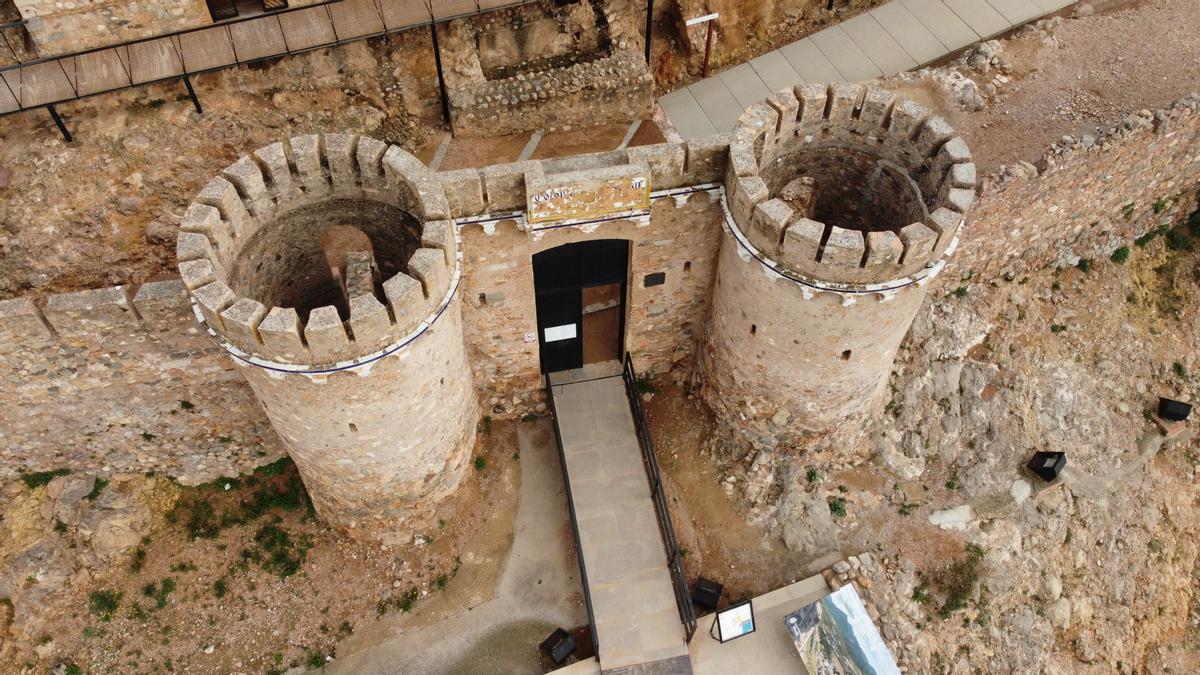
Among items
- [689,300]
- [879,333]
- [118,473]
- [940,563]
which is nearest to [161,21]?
[118,473]

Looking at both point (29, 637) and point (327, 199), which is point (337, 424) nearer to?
point (327, 199)

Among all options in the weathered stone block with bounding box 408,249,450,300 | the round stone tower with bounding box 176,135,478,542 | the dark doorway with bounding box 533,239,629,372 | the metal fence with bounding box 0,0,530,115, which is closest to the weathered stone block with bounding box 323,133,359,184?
the round stone tower with bounding box 176,135,478,542

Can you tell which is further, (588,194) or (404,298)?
(588,194)

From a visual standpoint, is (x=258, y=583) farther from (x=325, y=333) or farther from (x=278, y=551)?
(x=325, y=333)

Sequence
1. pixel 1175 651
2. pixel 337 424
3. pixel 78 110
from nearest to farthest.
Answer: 1. pixel 337 424
2. pixel 78 110
3. pixel 1175 651

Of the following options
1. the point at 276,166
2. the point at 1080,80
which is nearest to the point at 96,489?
the point at 276,166

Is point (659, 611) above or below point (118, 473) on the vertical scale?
below

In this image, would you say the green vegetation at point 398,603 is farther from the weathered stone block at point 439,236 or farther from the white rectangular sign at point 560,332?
the weathered stone block at point 439,236
